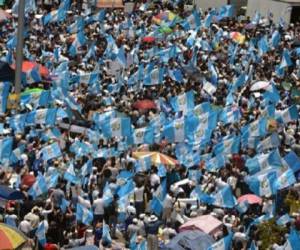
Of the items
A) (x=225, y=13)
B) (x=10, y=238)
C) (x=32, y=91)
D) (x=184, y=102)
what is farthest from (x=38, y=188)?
(x=225, y=13)

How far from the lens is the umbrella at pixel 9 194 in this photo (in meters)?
19.2

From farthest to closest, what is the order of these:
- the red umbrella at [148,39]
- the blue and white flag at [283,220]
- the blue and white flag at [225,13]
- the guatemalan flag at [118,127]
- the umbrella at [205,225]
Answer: the blue and white flag at [225,13]
the red umbrella at [148,39]
the guatemalan flag at [118,127]
the blue and white flag at [283,220]
the umbrella at [205,225]

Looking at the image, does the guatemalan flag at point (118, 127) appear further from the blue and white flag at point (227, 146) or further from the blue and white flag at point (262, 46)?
the blue and white flag at point (262, 46)

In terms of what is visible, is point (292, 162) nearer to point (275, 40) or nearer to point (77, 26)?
point (275, 40)

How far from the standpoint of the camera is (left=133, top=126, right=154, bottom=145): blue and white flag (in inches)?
912

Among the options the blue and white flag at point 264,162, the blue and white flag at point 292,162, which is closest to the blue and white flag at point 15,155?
the blue and white flag at point 264,162

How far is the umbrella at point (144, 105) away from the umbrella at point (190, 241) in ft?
30.5

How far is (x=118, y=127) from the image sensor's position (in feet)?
76.0

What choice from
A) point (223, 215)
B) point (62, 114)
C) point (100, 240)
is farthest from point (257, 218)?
point (62, 114)

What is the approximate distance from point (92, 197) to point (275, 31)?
52.7 feet

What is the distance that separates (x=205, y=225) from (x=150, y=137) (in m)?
4.86

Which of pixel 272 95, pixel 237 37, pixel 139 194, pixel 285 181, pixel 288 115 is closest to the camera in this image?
pixel 285 181

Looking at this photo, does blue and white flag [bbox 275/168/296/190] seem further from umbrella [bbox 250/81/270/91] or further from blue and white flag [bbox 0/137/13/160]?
umbrella [bbox 250/81/270/91]

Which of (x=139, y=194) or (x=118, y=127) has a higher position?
(x=118, y=127)
